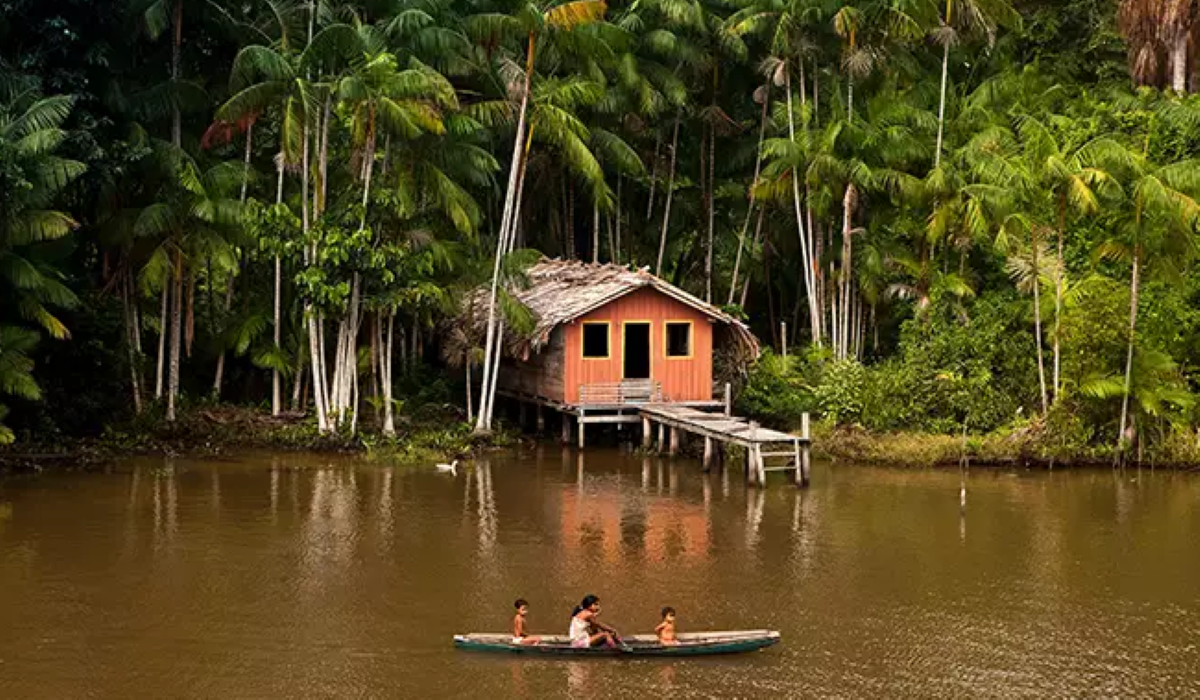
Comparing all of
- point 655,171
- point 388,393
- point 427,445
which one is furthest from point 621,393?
point 655,171

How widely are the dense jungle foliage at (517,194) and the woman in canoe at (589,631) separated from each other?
40.0 feet

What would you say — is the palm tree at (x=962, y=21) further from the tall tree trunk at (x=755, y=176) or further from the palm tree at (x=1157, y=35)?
the tall tree trunk at (x=755, y=176)

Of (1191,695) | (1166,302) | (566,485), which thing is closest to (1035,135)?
(1166,302)

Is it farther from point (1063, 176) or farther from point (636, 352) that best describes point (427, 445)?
point (1063, 176)

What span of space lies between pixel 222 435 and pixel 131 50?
24.4 feet

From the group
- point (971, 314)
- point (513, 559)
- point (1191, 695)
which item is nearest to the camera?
point (1191, 695)

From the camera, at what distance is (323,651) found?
1587 cm

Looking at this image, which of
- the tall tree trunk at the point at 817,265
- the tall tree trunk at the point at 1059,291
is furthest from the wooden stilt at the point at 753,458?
the tall tree trunk at the point at 817,265

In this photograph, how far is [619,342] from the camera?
102 ft

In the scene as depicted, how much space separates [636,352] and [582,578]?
1720cm

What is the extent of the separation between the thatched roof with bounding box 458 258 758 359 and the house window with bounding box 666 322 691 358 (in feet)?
2.01

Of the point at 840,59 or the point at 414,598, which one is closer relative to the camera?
the point at 414,598

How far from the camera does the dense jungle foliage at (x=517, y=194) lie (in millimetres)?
27906

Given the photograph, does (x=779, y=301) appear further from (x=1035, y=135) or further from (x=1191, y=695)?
(x=1191, y=695)
